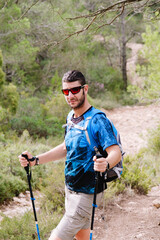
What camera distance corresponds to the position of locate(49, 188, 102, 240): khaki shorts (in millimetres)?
2410

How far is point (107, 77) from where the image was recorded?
1919 centimetres

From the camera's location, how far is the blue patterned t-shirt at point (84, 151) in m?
2.32

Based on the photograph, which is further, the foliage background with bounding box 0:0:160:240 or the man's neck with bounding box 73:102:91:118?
the foliage background with bounding box 0:0:160:240

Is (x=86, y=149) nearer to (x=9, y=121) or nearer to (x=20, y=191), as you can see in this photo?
(x=20, y=191)

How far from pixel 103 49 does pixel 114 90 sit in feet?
14.0

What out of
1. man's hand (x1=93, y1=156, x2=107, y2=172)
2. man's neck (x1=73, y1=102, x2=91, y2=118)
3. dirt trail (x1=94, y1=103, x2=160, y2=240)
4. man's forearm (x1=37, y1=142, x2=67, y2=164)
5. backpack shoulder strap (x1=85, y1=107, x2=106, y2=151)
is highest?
man's neck (x1=73, y1=102, x2=91, y2=118)

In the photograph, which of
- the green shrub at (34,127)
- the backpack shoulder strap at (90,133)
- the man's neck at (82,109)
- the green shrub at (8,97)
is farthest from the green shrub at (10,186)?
the green shrub at (34,127)

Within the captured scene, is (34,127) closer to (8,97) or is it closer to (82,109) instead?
(8,97)

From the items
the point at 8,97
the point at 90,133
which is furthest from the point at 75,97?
the point at 8,97

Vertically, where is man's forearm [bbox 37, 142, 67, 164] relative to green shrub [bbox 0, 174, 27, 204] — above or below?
above

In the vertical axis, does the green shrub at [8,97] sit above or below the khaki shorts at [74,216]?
above

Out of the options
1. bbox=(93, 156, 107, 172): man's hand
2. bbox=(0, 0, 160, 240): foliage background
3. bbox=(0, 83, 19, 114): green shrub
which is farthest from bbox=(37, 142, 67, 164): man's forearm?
bbox=(0, 83, 19, 114): green shrub

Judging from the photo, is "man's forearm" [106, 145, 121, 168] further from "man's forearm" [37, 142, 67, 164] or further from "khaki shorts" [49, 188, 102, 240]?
"man's forearm" [37, 142, 67, 164]

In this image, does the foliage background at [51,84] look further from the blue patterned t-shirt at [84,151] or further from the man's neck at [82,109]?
the blue patterned t-shirt at [84,151]
